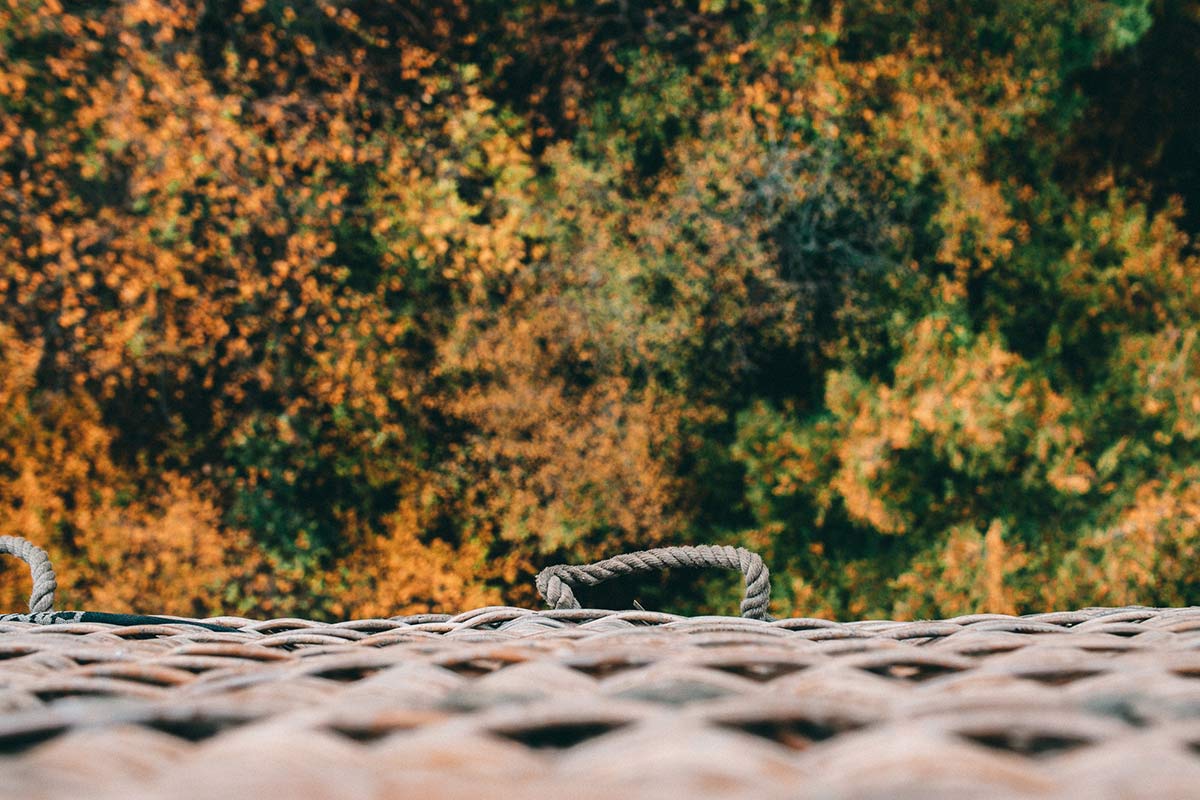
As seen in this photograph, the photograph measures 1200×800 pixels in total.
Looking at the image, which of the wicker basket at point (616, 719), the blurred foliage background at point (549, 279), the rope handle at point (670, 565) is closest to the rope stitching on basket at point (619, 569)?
the rope handle at point (670, 565)

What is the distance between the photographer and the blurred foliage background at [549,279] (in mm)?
1738

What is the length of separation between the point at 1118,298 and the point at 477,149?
1.55 m

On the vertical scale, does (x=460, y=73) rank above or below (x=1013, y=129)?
above

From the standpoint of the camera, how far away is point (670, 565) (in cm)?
68

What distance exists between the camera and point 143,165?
5.83 ft

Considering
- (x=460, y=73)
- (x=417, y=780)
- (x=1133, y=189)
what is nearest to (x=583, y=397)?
(x=460, y=73)

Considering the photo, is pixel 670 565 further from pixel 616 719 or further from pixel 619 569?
pixel 616 719

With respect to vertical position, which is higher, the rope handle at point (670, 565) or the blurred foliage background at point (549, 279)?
the blurred foliage background at point (549, 279)

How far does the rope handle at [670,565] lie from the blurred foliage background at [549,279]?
3.64 feet

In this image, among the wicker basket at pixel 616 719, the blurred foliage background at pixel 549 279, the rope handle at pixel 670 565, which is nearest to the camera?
the wicker basket at pixel 616 719

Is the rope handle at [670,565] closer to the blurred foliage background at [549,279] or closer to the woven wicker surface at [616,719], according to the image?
the woven wicker surface at [616,719]

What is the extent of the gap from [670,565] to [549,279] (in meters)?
1.29

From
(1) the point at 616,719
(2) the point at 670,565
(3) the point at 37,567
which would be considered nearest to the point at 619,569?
(2) the point at 670,565

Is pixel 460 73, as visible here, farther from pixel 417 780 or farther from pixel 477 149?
pixel 417 780
